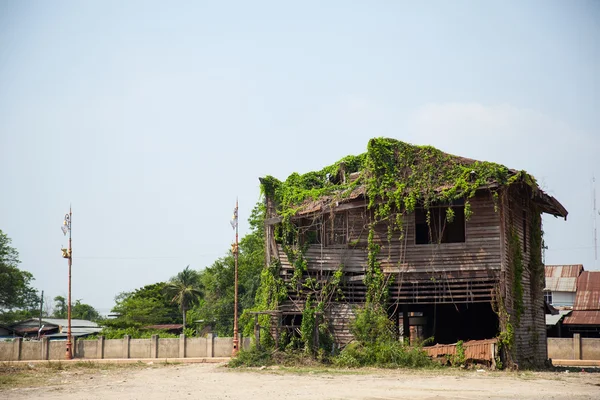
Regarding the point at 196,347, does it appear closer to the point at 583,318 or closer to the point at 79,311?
the point at 583,318

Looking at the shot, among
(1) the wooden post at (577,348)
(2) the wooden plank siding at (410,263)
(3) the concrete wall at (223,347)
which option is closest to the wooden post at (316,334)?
(2) the wooden plank siding at (410,263)

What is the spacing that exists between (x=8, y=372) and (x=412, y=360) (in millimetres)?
16560

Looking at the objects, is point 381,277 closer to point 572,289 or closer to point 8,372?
point 8,372

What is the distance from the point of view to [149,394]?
20.6 m

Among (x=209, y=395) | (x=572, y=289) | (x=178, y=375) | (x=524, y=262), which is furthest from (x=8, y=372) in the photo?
(x=572, y=289)

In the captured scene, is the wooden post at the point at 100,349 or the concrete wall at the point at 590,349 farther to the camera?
the wooden post at the point at 100,349

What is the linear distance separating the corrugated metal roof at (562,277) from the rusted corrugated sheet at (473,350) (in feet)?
86.6

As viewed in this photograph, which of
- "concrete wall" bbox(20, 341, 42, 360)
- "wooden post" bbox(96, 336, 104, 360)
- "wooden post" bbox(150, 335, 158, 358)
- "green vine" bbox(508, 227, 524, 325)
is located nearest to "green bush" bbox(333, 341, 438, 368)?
"green vine" bbox(508, 227, 524, 325)

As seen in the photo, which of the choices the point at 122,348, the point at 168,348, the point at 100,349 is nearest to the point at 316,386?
the point at 168,348

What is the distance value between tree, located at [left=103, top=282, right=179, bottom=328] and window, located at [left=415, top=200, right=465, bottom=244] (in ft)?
148

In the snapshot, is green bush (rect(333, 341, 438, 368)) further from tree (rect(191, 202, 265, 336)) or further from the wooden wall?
tree (rect(191, 202, 265, 336))

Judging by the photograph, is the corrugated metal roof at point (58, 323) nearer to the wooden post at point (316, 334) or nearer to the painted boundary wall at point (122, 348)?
the painted boundary wall at point (122, 348)

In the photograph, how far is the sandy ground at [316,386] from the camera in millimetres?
19562

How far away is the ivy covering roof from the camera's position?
2911 cm
